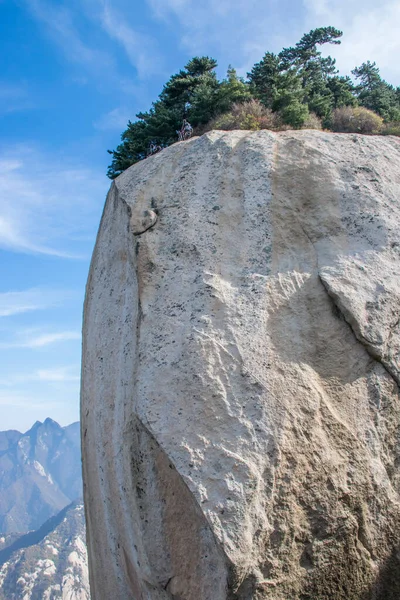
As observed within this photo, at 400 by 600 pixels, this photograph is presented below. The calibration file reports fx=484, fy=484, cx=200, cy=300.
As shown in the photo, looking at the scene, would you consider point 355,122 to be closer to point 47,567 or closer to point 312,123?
point 312,123

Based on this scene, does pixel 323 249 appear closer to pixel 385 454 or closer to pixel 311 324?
pixel 311 324

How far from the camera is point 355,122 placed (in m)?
14.4

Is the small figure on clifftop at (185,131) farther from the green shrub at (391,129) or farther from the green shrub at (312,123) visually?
the green shrub at (391,129)

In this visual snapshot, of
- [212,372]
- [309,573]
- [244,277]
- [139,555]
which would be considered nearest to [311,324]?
[244,277]

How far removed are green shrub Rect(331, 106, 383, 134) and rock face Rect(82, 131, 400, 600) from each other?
9193mm

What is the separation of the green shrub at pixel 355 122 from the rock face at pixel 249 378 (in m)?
9.19

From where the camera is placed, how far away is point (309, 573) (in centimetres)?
367

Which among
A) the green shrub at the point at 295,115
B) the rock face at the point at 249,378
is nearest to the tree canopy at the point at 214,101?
the green shrub at the point at 295,115

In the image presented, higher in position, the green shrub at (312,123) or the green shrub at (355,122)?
the green shrub at (355,122)

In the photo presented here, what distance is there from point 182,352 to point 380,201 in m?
2.69

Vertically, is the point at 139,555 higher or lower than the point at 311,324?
lower

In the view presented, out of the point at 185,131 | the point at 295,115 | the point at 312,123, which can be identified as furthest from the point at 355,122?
the point at 185,131

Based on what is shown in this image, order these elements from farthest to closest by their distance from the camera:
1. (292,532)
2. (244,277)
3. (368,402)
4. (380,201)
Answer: (380,201), (244,277), (368,402), (292,532)

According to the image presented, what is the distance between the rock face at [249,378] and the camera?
11.9ft
